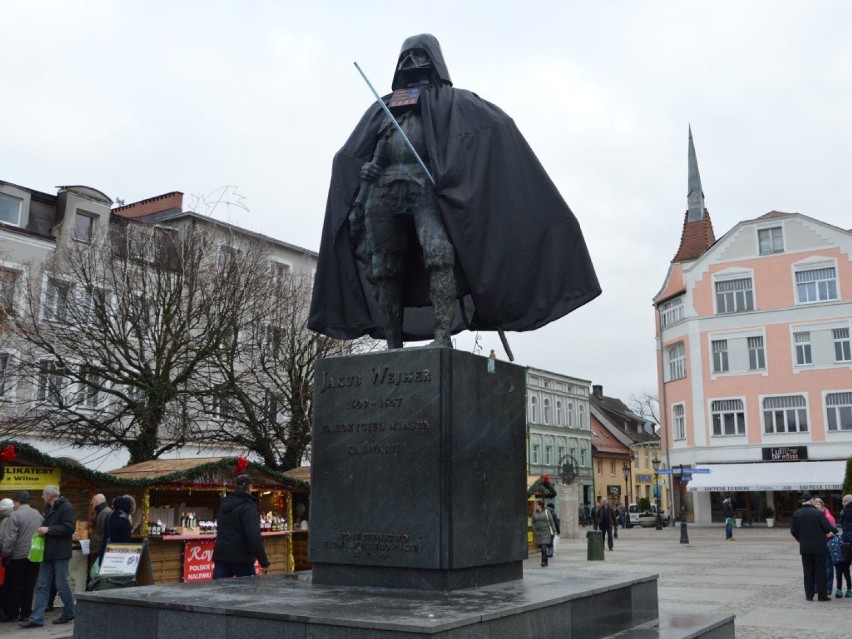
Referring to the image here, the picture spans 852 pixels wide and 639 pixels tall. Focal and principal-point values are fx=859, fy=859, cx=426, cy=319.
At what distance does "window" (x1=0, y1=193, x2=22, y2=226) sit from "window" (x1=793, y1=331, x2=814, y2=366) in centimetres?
3467

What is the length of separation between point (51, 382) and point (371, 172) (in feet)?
67.4

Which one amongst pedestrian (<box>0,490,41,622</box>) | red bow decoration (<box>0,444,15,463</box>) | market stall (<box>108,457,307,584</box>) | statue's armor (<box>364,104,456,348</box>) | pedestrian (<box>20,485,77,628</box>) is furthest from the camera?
market stall (<box>108,457,307,584</box>)

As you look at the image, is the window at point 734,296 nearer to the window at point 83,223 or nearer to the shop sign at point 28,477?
the window at point 83,223

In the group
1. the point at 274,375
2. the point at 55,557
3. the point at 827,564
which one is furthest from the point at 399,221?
the point at 274,375

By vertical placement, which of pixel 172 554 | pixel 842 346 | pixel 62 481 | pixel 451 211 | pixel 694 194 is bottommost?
pixel 172 554

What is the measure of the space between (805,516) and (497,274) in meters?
9.18

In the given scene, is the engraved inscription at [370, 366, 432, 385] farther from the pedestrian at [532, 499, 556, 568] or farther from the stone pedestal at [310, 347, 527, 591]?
the pedestrian at [532, 499, 556, 568]

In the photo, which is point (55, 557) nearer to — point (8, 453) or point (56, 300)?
point (8, 453)

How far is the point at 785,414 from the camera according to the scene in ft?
136

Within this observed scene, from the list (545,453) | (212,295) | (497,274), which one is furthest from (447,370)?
(545,453)

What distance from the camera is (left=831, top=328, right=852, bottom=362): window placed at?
40.2 m

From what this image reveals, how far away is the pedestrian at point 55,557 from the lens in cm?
1117

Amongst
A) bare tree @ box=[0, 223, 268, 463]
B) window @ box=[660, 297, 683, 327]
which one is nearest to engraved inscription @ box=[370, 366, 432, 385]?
bare tree @ box=[0, 223, 268, 463]

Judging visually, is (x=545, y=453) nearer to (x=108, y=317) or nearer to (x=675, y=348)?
(x=675, y=348)
